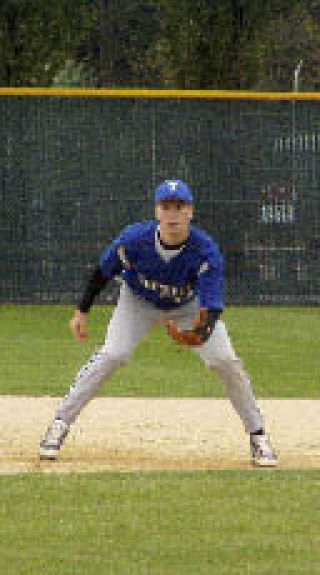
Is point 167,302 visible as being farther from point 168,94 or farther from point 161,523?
point 168,94

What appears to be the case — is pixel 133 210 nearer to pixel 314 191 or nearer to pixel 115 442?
pixel 314 191

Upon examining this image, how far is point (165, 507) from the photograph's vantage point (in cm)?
816

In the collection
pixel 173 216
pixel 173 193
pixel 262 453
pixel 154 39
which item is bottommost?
pixel 154 39

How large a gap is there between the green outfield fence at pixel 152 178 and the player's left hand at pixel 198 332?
10.1 m

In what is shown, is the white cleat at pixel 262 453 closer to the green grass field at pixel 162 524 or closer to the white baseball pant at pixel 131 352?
the white baseball pant at pixel 131 352

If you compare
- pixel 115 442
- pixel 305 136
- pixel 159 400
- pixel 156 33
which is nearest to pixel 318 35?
pixel 156 33

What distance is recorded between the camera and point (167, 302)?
958cm

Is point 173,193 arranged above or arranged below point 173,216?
above

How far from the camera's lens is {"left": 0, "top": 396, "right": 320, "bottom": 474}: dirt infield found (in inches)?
383

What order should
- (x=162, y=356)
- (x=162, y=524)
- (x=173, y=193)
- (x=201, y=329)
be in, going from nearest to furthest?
(x=162, y=524), (x=173, y=193), (x=201, y=329), (x=162, y=356)

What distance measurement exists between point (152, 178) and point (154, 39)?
11.9 ft

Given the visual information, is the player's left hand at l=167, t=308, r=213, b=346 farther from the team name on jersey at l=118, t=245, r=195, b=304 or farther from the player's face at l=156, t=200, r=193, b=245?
the player's face at l=156, t=200, r=193, b=245

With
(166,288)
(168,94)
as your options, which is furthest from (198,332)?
(168,94)

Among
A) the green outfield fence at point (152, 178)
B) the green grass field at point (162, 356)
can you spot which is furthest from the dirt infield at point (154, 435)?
the green outfield fence at point (152, 178)
